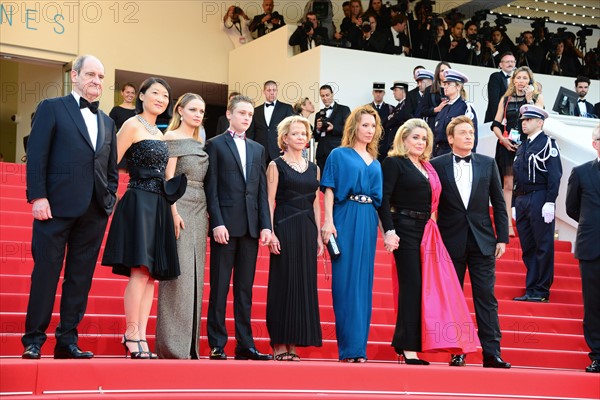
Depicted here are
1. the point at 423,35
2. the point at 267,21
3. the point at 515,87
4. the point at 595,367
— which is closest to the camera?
the point at 595,367

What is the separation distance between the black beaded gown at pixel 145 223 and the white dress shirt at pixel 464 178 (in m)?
1.97

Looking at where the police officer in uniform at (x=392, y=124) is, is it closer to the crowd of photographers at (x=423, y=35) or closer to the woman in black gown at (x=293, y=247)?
the crowd of photographers at (x=423, y=35)

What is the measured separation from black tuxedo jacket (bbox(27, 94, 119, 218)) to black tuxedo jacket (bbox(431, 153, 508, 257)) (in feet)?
7.39

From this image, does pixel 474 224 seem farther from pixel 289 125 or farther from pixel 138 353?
pixel 138 353

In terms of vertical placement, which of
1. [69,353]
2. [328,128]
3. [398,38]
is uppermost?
[398,38]

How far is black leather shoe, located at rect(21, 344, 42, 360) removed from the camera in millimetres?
4797

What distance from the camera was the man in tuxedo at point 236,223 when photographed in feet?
18.5

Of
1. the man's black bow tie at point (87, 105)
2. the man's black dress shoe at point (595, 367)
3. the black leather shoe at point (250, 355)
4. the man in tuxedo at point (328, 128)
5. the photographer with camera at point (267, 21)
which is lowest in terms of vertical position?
the man's black dress shoe at point (595, 367)

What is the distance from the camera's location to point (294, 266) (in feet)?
19.0

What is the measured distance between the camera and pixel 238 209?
5723mm

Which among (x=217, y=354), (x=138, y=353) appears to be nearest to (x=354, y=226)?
(x=217, y=354)

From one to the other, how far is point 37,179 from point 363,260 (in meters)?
2.06

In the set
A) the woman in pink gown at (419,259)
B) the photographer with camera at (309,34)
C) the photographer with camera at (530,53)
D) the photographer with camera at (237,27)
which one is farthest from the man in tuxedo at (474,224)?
the photographer with camera at (237,27)

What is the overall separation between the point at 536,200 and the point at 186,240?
371cm
